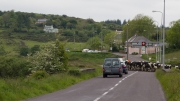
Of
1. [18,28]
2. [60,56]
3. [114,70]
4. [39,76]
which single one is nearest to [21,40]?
[18,28]

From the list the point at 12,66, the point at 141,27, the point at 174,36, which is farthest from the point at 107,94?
the point at 141,27

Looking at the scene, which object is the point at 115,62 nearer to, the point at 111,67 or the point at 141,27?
the point at 111,67

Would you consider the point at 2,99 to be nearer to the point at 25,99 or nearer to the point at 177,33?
the point at 25,99

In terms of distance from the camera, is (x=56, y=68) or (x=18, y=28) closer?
(x=56, y=68)

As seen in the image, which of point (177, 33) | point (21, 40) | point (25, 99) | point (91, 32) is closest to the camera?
point (25, 99)

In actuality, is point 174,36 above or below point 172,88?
above

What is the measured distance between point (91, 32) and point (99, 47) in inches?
1061

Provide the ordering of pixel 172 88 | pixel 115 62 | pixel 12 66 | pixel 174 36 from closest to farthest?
pixel 172 88, pixel 115 62, pixel 12 66, pixel 174 36

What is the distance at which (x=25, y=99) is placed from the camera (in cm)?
1819

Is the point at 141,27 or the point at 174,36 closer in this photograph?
the point at 174,36

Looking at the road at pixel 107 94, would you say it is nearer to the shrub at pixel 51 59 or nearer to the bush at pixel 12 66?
the shrub at pixel 51 59

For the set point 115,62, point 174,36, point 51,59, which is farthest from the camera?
point 174,36

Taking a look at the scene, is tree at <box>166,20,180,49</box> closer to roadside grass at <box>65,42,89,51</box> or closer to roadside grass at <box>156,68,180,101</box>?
roadside grass at <box>65,42,89,51</box>

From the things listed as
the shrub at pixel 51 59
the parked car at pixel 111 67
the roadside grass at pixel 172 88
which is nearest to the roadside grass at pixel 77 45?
the shrub at pixel 51 59
